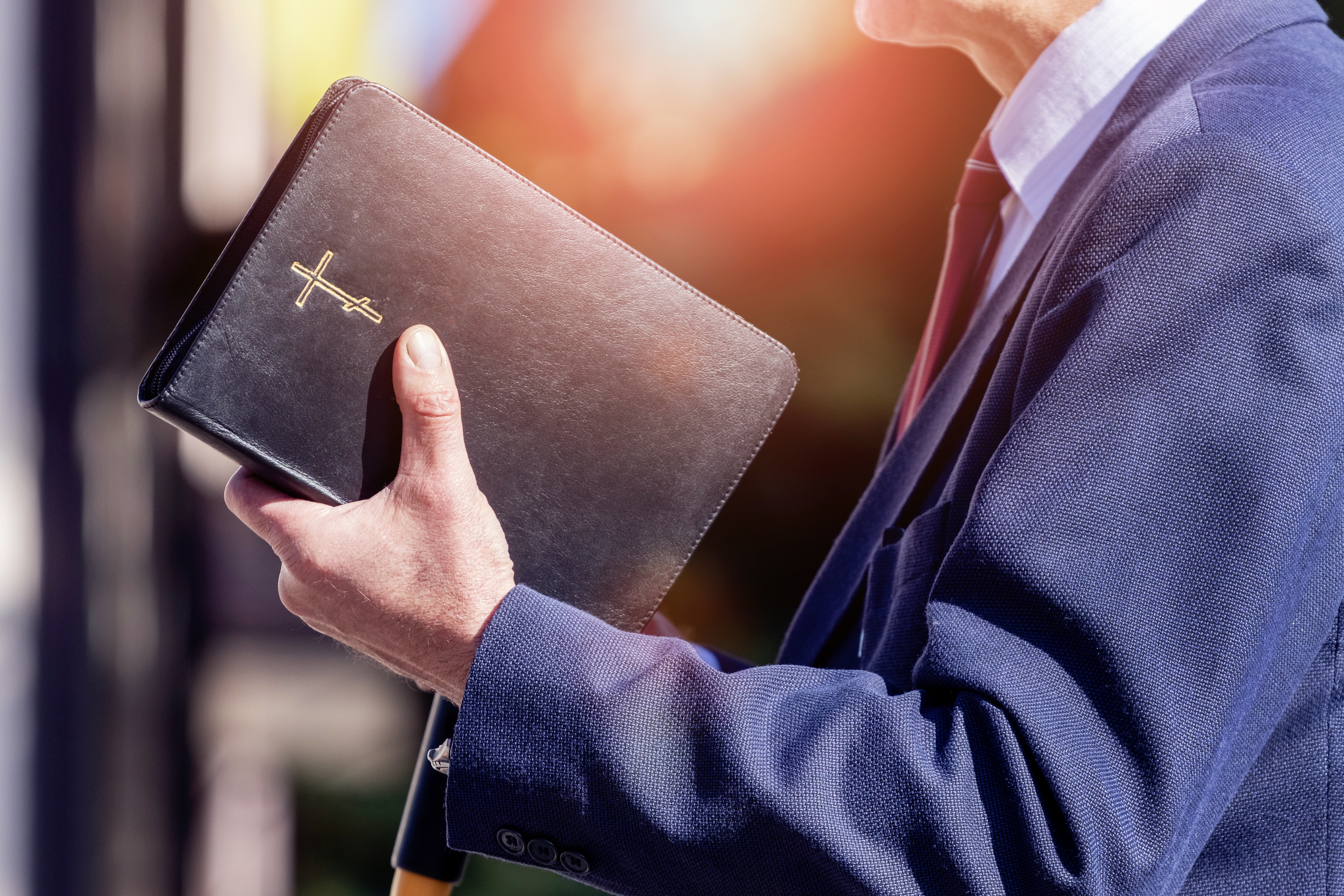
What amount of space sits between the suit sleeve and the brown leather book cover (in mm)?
173

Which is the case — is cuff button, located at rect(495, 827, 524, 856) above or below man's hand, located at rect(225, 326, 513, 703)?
below

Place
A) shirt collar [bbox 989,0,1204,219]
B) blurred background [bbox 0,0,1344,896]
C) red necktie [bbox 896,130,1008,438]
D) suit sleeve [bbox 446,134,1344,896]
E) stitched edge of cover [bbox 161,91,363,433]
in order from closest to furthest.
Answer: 1. suit sleeve [bbox 446,134,1344,896]
2. stitched edge of cover [bbox 161,91,363,433]
3. shirt collar [bbox 989,0,1204,219]
4. red necktie [bbox 896,130,1008,438]
5. blurred background [bbox 0,0,1344,896]

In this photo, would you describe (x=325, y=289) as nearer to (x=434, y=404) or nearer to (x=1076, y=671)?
(x=434, y=404)

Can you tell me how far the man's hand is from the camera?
2.22 ft

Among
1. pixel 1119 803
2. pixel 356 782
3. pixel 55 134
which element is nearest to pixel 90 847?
pixel 356 782

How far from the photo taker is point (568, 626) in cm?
63

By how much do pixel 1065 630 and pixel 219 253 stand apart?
2.17m

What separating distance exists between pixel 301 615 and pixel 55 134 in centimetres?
170

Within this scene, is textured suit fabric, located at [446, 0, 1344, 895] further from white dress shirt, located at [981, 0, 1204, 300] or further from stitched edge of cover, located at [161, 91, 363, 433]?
stitched edge of cover, located at [161, 91, 363, 433]

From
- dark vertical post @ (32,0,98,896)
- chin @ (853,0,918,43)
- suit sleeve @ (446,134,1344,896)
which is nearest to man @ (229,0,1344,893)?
suit sleeve @ (446,134,1344,896)

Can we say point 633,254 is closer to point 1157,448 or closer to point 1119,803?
point 1157,448

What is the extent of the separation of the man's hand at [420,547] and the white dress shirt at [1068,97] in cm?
56

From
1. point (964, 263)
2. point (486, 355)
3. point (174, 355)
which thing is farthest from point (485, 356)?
point (964, 263)

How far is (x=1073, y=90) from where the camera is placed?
869 mm
